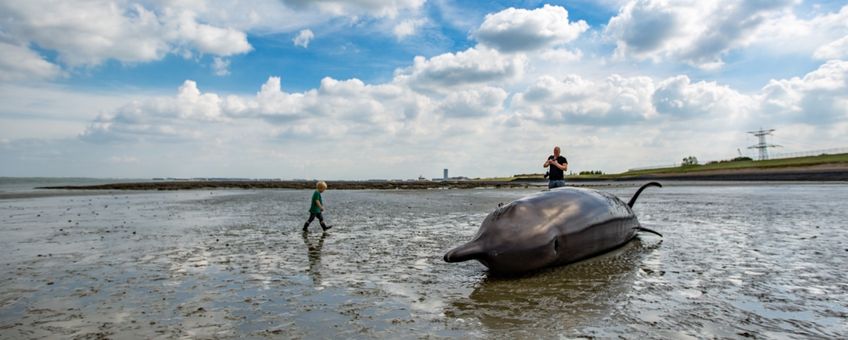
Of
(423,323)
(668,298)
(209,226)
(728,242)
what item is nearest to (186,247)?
(209,226)

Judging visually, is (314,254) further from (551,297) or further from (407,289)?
(551,297)

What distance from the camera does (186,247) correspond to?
10.3 meters

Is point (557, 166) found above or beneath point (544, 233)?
above

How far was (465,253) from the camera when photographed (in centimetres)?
643

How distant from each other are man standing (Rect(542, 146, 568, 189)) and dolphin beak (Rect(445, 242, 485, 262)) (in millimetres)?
6251

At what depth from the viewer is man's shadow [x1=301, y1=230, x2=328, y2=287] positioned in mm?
7246

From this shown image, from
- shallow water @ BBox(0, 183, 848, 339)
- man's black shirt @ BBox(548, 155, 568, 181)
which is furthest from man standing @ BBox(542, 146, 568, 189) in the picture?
shallow water @ BBox(0, 183, 848, 339)

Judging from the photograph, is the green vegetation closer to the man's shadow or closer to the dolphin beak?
the man's shadow

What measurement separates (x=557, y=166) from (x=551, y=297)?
23.0 feet

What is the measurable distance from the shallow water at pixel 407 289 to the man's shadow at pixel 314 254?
0.13ft

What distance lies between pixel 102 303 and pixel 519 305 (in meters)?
5.15

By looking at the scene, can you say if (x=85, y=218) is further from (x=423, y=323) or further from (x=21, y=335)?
(x=423, y=323)

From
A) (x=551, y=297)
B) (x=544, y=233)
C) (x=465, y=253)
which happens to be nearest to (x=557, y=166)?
(x=544, y=233)

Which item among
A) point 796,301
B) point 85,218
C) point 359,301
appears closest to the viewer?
point 796,301
